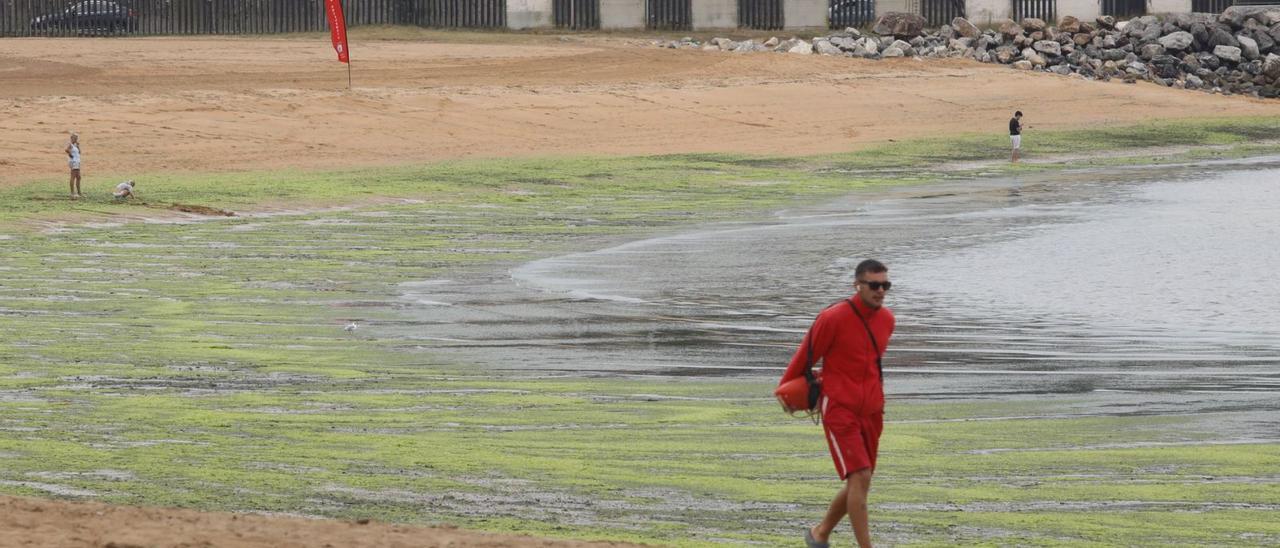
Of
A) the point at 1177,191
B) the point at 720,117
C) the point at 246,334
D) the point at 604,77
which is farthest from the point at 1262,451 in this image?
the point at 604,77

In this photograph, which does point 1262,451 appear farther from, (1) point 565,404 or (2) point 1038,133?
(2) point 1038,133

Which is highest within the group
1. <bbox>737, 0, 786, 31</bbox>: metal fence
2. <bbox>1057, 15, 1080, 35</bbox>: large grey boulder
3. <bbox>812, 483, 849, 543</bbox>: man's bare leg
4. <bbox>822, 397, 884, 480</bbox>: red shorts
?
<bbox>737, 0, 786, 31</bbox>: metal fence

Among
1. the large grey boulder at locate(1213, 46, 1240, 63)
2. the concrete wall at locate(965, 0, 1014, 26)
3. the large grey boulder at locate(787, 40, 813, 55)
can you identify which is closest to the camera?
the large grey boulder at locate(787, 40, 813, 55)

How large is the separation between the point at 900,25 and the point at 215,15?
2155 cm

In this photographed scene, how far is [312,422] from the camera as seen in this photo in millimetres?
12727

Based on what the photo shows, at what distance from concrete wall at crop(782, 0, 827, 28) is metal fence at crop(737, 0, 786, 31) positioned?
8.0 inches

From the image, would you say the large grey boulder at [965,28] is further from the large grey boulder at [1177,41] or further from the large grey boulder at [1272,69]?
the large grey boulder at [1272,69]

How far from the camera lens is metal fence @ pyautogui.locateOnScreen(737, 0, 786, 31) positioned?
199ft

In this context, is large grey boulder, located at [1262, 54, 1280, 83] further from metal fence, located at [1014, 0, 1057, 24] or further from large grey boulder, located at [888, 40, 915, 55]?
large grey boulder, located at [888, 40, 915, 55]

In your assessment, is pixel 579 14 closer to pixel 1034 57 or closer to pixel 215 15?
pixel 215 15

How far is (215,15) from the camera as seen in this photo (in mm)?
57125

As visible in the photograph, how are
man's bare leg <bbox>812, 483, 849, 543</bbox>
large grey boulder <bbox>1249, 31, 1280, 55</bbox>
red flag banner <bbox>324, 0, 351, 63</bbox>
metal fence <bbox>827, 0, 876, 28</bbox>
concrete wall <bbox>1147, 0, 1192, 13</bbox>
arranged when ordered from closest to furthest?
man's bare leg <bbox>812, 483, 849, 543</bbox>
red flag banner <bbox>324, 0, 351, 63</bbox>
metal fence <bbox>827, 0, 876, 28</bbox>
large grey boulder <bbox>1249, 31, 1280, 55</bbox>
concrete wall <bbox>1147, 0, 1192, 13</bbox>

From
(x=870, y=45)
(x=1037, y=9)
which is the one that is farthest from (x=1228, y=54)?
(x=870, y=45)

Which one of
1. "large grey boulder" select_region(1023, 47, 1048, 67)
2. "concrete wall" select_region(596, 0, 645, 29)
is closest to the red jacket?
"large grey boulder" select_region(1023, 47, 1048, 67)
